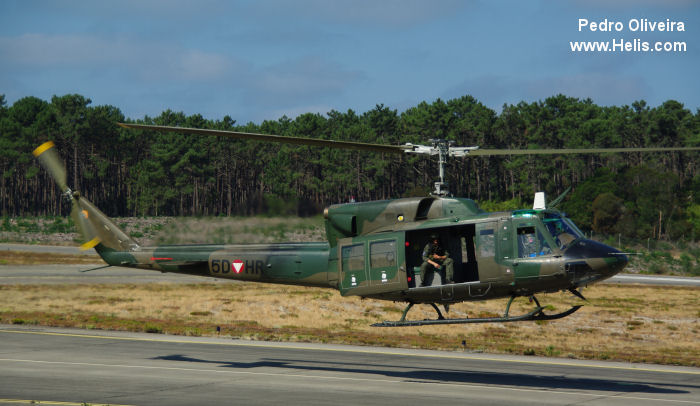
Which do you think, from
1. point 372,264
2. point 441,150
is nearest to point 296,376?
point 372,264

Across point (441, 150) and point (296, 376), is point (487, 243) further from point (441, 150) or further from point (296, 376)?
point (296, 376)

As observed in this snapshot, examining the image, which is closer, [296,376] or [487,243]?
[487,243]

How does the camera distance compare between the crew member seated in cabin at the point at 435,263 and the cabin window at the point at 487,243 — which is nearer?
the cabin window at the point at 487,243

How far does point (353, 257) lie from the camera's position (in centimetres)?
1806

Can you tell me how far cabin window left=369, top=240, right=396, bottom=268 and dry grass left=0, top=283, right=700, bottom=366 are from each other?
10335 millimetres

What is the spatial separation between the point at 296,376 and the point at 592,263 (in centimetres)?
881

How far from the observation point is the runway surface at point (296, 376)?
17.4 meters

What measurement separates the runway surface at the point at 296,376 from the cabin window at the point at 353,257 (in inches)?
121

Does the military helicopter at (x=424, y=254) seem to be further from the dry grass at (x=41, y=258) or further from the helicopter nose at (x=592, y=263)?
the dry grass at (x=41, y=258)

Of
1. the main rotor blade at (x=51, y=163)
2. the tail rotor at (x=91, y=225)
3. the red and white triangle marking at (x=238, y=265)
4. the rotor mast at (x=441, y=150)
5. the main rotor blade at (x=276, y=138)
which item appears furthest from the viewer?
the tail rotor at (x=91, y=225)

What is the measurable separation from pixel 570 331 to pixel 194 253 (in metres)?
18.4

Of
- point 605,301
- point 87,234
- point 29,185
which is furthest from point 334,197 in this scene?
point 87,234

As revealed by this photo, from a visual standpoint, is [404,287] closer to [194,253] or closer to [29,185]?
[194,253]

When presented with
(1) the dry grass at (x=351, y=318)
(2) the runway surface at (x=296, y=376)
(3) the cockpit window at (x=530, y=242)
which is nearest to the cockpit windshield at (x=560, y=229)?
(3) the cockpit window at (x=530, y=242)
